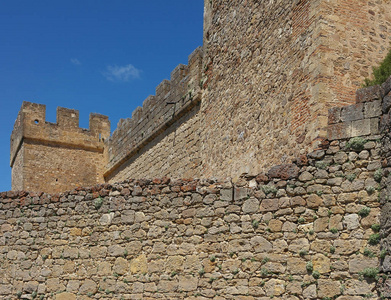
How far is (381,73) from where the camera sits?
7336mm

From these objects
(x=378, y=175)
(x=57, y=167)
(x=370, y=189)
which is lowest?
(x=370, y=189)

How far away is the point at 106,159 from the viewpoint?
1966 cm

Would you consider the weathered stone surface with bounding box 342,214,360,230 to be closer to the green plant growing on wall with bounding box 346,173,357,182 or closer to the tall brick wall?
the green plant growing on wall with bounding box 346,173,357,182

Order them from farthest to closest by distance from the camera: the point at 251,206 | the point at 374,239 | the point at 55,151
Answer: the point at 55,151, the point at 251,206, the point at 374,239

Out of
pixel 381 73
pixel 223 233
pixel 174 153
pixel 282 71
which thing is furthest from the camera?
pixel 174 153

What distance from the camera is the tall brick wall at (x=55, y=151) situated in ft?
61.1

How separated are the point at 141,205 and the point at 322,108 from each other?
2708 mm

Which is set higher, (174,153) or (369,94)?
(174,153)

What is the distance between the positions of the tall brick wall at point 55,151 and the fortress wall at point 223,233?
10.3m

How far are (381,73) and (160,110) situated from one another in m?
7.50

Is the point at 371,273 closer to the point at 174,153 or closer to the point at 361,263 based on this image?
the point at 361,263

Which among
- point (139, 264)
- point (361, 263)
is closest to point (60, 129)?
point (139, 264)

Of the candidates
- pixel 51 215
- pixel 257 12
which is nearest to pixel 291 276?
pixel 51 215

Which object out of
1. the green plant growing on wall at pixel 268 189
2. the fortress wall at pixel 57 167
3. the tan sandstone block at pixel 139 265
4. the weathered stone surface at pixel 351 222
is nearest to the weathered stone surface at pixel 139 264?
the tan sandstone block at pixel 139 265
